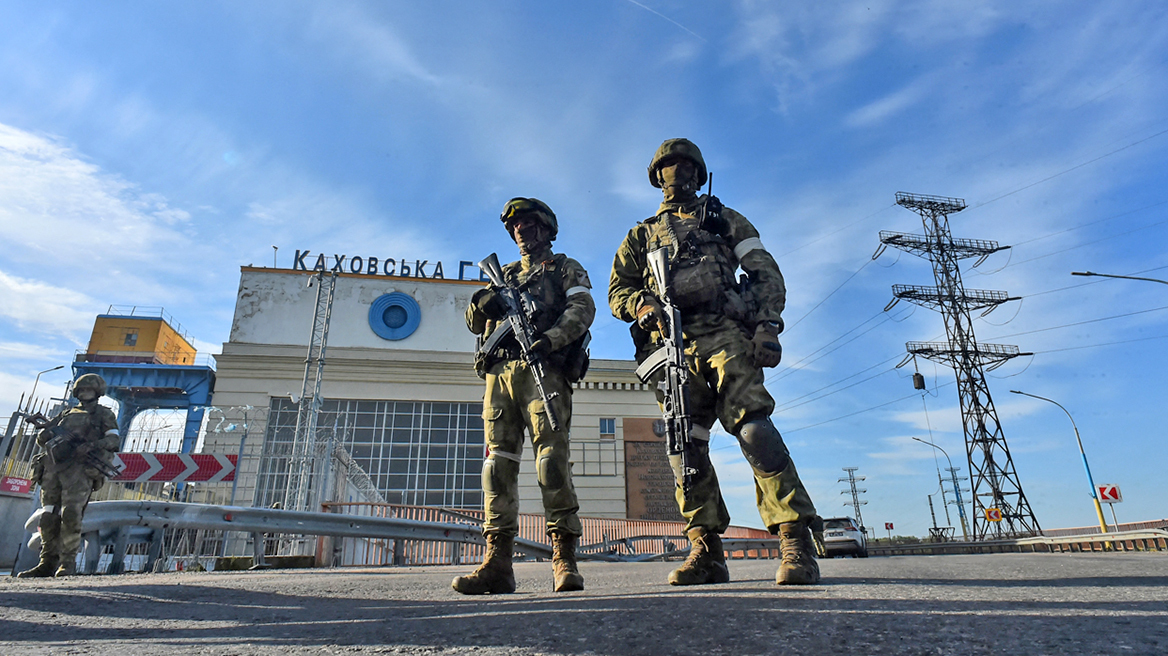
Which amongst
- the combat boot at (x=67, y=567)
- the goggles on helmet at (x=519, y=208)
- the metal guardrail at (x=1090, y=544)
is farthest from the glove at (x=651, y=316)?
the metal guardrail at (x=1090, y=544)

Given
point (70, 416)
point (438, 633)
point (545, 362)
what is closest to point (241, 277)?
point (70, 416)

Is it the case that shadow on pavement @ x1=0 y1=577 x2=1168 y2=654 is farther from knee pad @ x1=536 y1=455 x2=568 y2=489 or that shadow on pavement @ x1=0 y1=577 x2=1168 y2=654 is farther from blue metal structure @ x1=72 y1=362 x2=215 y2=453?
blue metal structure @ x1=72 y1=362 x2=215 y2=453

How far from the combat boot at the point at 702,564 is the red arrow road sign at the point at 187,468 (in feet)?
47.8

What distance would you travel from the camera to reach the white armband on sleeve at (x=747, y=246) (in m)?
3.41

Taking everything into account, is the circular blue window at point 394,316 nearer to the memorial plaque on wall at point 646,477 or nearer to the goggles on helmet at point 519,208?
the memorial plaque on wall at point 646,477

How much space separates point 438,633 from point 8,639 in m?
1.04

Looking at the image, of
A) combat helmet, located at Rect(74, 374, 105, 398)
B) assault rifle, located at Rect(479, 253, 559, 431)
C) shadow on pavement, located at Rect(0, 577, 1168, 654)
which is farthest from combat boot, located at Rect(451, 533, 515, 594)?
combat helmet, located at Rect(74, 374, 105, 398)

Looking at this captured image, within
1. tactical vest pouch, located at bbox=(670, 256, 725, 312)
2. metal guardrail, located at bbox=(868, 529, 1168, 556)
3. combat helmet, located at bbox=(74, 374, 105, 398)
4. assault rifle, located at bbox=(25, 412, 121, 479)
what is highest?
combat helmet, located at bbox=(74, 374, 105, 398)

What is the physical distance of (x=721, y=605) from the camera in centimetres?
171

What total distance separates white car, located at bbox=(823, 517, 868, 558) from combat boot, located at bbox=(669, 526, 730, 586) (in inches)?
390

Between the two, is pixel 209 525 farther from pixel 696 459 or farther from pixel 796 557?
pixel 796 557

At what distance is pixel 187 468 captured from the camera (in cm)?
1446

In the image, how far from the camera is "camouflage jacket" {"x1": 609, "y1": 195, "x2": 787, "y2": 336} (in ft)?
10.6

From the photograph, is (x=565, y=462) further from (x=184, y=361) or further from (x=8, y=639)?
(x=184, y=361)
